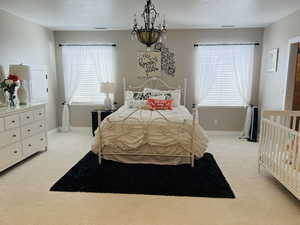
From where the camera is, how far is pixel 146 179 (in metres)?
3.04

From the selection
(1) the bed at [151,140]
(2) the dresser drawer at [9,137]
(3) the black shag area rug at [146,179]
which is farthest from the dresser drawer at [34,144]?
(1) the bed at [151,140]

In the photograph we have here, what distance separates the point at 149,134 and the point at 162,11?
2086mm

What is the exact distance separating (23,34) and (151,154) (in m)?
3.43

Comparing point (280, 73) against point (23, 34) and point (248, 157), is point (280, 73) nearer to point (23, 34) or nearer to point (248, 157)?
point (248, 157)

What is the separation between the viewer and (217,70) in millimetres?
5191

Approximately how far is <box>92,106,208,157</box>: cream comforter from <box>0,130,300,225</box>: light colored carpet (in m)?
0.68

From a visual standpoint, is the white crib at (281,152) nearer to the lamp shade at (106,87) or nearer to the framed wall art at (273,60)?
the framed wall art at (273,60)

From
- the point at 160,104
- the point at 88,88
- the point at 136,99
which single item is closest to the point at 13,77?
the point at 88,88

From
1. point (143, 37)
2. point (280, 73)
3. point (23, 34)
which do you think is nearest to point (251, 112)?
point (280, 73)

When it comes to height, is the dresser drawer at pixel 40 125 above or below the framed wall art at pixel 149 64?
below

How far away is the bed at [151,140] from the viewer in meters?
3.42

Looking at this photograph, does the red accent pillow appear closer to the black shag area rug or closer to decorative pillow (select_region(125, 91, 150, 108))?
decorative pillow (select_region(125, 91, 150, 108))

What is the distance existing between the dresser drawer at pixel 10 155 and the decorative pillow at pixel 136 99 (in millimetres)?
2238

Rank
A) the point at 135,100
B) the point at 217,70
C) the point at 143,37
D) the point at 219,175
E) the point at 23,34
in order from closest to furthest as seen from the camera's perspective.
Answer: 1. the point at 143,37
2. the point at 219,175
3. the point at 23,34
4. the point at 135,100
5. the point at 217,70
